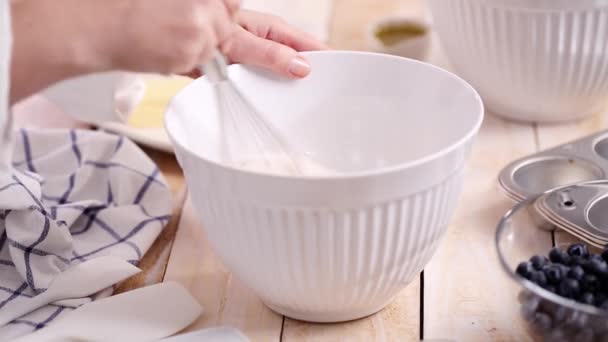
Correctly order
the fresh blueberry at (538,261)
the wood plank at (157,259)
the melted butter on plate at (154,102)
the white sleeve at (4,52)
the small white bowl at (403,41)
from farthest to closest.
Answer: the small white bowl at (403,41)
the melted butter on plate at (154,102)
the wood plank at (157,259)
the fresh blueberry at (538,261)
the white sleeve at (4,52)

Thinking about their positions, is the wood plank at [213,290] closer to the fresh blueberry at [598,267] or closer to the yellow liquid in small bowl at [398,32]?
the fresh blueberry at [598,267]

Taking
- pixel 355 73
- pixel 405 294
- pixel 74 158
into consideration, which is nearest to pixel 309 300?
pixel 405 294

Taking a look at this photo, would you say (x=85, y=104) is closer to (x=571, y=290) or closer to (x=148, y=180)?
(x=148, y=180)

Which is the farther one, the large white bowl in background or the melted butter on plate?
the melted butter on plate

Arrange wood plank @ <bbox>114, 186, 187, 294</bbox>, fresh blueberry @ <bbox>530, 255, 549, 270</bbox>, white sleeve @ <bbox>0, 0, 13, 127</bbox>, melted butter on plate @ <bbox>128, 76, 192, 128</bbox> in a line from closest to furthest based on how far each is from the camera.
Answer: white sleeve @ <bbox>0, 0, 13, 127</bbox>
fresh blueberry @ <bbox>530, 255, 549, 270</bbox>
wood plank @ <bbox>114, 186, 187, 294</bbox>
melted butter on plate @ <bbox>128, 76, 192, 128</bbox>

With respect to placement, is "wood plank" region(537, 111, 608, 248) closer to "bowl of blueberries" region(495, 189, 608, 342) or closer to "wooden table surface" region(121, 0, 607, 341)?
"wooden table surface" region(121, 0, 607, 341)

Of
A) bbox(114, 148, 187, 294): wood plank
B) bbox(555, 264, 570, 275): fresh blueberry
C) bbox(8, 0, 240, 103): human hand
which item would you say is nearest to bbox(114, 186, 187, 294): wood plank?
bbox(114, 148, 187, 294): wood plank

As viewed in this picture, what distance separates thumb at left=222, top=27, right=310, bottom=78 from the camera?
74 cm

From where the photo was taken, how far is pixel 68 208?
81 cm

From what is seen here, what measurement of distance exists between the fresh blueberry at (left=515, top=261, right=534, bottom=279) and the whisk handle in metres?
0.26

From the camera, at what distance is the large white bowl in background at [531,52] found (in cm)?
88

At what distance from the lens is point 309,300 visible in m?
0.66

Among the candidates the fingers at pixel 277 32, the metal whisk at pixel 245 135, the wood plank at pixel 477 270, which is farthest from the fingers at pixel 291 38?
the wood plank at pixel 477 270

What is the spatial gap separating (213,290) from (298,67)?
20cm
